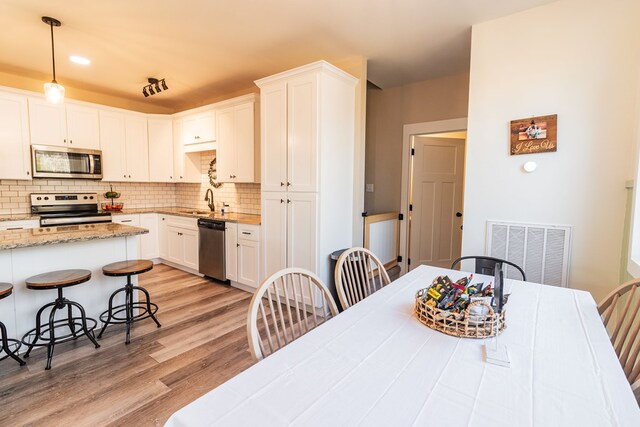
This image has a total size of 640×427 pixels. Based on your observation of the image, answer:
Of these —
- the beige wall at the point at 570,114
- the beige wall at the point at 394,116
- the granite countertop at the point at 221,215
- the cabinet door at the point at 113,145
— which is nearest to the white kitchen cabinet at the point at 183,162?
the granite countertop at the point at 221,215

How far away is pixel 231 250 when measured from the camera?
385 cm

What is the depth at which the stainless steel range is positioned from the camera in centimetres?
400

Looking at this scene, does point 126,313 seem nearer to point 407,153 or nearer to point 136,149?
point 136,149

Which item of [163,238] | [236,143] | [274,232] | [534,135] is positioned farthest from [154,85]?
[534,135]

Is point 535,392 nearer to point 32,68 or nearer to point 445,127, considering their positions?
point 445,127

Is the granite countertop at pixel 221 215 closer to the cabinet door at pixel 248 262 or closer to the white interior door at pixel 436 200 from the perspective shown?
the cabinet door at pixel 248 262

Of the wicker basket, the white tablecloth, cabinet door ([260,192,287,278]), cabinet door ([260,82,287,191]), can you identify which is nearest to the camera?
the white tablecloth

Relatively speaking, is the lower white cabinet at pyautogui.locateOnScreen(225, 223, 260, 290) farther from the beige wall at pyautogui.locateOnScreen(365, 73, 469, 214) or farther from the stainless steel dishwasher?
the beige wall at pyautogui.locateOnScreen(365, 73, 469, 214)

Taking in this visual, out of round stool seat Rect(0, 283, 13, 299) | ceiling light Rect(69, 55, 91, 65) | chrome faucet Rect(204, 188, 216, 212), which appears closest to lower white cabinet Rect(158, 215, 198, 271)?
chrome faucet Rect(204, 188, 216, 212)

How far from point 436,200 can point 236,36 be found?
3.12m

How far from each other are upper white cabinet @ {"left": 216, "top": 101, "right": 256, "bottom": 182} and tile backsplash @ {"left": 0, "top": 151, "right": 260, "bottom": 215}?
1.35ft

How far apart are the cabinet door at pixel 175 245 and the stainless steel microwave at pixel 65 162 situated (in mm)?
1277

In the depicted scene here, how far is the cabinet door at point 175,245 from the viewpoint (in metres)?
4.54

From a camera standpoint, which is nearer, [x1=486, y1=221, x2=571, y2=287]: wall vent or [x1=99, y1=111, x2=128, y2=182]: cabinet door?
[x1=486, y1=221, x2=571, y2=287]: wall vent
